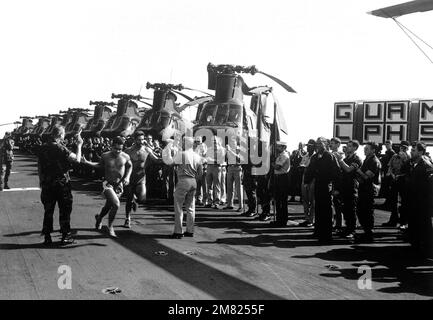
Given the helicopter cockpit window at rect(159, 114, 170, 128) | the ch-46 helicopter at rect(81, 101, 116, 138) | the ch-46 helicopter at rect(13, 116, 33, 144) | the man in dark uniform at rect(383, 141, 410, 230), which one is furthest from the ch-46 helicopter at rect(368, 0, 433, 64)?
the ch-46 helicopter at rect(13, 116, 33, 144)

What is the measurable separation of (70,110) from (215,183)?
2386 centimetres

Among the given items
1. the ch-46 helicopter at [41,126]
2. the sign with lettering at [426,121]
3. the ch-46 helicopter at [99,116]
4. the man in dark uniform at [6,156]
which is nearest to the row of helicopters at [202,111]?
the ch-46 helicopter at [99,116]

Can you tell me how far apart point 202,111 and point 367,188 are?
25.6 ft

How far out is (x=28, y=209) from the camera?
10.9m

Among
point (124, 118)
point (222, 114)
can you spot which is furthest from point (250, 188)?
point (124, 118)

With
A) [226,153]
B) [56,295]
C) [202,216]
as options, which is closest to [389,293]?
[56,295]

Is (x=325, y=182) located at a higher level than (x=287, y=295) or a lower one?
higher

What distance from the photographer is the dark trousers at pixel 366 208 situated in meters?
8.34

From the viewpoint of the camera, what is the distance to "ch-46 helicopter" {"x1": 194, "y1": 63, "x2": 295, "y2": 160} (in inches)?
533

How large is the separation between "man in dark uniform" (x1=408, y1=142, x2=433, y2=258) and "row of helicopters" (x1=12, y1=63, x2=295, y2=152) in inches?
161

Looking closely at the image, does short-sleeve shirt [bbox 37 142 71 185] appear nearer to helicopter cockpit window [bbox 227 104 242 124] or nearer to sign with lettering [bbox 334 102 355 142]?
helicopter cockpit window [bbox 227 104 242 124]

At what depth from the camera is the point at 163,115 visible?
60.7 feet

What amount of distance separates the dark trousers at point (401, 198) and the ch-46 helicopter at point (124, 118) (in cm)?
1420
